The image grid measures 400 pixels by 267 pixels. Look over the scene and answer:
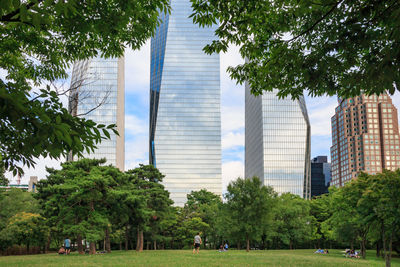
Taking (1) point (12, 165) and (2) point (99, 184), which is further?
(2) point (99, 184)

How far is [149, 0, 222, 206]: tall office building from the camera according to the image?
13400cm

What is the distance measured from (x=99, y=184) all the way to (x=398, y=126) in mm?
163786

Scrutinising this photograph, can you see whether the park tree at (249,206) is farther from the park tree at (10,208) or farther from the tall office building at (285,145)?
the tall office building at (285,145)

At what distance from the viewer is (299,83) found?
7367 mm

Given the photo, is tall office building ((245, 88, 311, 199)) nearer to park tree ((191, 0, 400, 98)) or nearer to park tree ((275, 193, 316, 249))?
park tree ((275, 193, 316, 249))

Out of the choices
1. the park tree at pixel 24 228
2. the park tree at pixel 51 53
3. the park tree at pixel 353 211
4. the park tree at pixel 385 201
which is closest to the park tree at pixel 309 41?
the park tree at pixel 51 53

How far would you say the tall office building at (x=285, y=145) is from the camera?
116562 mm

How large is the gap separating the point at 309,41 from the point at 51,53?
5666mm

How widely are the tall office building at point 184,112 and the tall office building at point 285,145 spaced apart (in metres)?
24.6

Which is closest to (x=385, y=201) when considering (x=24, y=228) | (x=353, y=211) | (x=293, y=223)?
(x=353, y=211)

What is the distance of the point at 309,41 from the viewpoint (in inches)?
258

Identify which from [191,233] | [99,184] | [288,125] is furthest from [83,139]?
[288,125]

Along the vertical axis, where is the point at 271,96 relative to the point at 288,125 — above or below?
above

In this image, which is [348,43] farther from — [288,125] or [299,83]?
[288,125]
